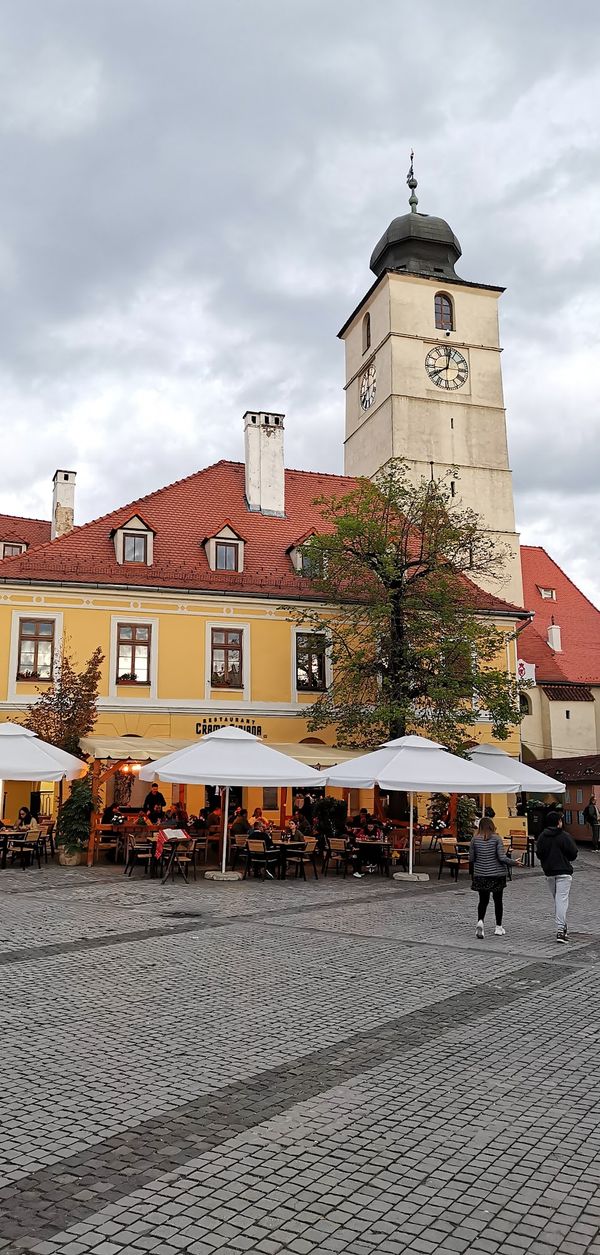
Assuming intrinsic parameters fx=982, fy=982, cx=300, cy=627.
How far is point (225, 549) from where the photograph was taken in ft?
106

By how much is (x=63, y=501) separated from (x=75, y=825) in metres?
17.6

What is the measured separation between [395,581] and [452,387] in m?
27.3

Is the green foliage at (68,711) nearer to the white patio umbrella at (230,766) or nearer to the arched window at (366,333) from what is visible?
the white patio umbrella at (230,766)

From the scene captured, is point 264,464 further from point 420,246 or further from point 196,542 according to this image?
point 420,246

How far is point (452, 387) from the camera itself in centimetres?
5134

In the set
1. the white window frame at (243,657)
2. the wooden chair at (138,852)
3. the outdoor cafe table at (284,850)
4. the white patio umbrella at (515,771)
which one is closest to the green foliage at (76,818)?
the wooden chair at (138,852)

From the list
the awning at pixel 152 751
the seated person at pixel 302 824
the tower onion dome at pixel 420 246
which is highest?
the tower onion dome at pixel 420 246

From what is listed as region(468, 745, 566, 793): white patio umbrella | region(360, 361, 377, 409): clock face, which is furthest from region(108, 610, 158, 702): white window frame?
region(360, 361, 377, 409): clock face

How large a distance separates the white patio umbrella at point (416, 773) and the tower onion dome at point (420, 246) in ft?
129

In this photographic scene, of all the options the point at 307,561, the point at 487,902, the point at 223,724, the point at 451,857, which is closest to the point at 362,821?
the point at 451,857

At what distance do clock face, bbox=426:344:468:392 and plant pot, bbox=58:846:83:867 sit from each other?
118ft

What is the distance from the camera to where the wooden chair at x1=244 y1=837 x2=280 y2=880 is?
19625mm

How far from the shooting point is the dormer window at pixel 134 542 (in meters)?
31.0

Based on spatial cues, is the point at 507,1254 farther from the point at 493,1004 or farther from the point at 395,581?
the point at 395,581
